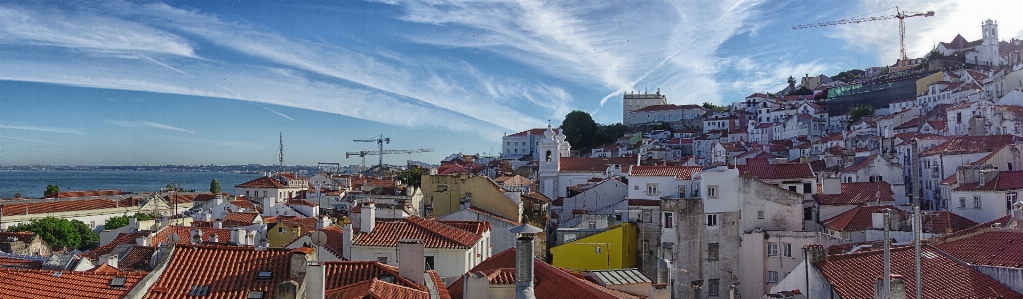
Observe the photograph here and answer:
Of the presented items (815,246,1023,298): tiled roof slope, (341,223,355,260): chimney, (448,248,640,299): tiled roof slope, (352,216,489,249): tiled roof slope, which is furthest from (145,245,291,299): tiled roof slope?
(815,246,1023,298): tiled roof slope

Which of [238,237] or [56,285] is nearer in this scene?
[56,285]

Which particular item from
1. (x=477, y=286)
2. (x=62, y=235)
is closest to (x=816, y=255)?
(x=477, y=286)

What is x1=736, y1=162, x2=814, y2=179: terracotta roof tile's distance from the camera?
105ft

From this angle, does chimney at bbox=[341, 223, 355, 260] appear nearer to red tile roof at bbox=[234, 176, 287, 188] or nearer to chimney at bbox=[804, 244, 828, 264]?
chimney at bbox=[804, 244, 828, 264]

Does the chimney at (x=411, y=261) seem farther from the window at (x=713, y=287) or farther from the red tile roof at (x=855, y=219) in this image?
the red tile roof at (x=855, y=219)

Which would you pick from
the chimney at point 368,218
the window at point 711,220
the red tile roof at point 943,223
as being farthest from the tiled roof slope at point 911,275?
the chimney at point 368,218

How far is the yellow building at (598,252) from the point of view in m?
25.6

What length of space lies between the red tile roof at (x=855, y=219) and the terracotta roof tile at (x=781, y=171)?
11.6ft

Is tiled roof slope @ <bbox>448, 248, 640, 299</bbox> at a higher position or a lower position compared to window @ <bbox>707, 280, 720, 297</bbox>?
higher

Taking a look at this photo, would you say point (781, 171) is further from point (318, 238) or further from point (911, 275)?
point (318, 238)

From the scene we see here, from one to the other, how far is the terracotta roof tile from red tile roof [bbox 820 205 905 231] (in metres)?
3.53

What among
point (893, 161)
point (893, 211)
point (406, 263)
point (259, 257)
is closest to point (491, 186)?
point (893, 211)

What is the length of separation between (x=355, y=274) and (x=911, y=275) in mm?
10348

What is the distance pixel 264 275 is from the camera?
11664mm
